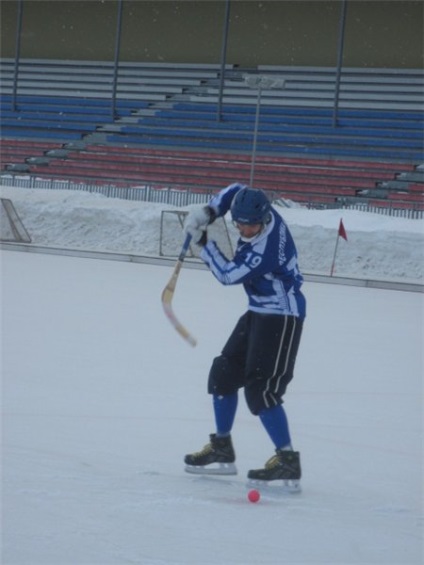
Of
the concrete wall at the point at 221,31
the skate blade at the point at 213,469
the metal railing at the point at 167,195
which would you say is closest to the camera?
the skate blade at the point at 213,469

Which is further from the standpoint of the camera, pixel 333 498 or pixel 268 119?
pixel 268 119

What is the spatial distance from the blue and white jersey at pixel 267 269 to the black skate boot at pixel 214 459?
0.69 meters

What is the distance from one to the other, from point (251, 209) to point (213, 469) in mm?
1266

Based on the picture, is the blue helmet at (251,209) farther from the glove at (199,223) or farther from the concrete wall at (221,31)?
the concrete wall at (221,31)

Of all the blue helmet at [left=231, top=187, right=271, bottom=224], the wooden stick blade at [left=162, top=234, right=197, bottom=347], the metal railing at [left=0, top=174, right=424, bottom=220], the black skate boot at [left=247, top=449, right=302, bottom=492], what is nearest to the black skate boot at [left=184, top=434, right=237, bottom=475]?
the black skate boot at [left=247, top=449, right=302, bottom=492]

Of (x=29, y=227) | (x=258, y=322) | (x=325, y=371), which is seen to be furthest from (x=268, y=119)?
(x=258, y=322)

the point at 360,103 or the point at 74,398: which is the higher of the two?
the point at 360,103

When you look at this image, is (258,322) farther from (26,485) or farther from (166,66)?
(166,66)

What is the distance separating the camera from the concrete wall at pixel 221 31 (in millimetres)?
35469

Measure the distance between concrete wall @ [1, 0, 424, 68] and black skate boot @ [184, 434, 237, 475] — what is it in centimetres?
3090

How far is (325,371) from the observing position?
8.98 metres

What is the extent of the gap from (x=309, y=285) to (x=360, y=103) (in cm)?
1630

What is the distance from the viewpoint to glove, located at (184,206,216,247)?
5.34 m

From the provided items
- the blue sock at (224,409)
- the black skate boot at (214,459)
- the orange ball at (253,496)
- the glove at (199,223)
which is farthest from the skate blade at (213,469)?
the glove at (199,223)
